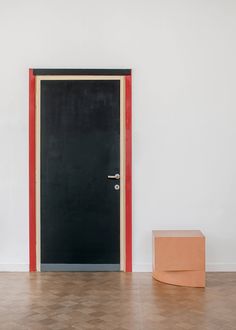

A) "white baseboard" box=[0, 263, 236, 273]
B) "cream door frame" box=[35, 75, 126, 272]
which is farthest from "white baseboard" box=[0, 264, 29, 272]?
"cream door frame" box=[35, 75, 126, 272]

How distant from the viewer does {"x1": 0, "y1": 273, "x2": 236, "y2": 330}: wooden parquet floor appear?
4555 millimetres

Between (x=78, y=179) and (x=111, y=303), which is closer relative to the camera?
(x=111, y=303)

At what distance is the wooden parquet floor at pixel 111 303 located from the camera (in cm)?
455

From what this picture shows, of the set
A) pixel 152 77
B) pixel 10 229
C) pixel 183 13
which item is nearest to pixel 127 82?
pixel 152 77

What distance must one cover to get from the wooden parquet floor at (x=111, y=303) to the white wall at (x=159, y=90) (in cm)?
56

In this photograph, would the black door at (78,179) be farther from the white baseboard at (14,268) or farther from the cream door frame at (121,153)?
the white baseboard at (14,268)

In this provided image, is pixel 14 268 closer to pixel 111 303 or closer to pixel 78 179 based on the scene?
pixel 78 179

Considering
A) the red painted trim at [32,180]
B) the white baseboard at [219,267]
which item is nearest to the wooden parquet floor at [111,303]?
the white baseboard at [219,267]

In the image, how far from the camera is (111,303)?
16.8ft

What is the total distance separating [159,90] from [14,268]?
8.29ft

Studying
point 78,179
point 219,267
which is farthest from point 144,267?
point 78,179

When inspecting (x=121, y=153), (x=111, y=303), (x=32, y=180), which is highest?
(x=121, y=153)

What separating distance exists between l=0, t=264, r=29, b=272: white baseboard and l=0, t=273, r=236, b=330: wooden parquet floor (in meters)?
0.14

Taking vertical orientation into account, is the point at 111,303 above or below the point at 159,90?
below
